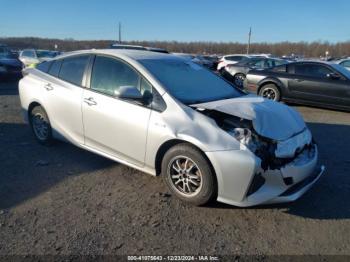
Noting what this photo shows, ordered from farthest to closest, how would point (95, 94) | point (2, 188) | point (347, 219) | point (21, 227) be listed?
point (95, 94) → point (2, 188) → point (347, 219) → point (21, 227)

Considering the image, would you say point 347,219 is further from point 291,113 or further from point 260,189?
point 291,113

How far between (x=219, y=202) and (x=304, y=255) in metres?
1.09

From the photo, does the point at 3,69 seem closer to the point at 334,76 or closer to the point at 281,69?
the point at 281,69

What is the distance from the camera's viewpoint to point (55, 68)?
210 inches

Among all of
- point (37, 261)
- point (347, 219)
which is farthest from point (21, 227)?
point (347, 219)

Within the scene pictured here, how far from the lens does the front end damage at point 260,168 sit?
3.32 metres

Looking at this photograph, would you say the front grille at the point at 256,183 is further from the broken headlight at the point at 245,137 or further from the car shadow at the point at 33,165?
the car shadow at the point at 33,165

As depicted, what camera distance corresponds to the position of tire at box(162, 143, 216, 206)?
3.52 meters

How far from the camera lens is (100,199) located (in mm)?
3906

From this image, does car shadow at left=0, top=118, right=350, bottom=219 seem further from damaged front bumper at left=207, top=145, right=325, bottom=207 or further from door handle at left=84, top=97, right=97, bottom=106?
door handle at left=84, top=97, right=97, bottom=106

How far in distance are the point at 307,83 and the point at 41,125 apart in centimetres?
779

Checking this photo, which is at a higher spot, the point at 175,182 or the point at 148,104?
the point at 148,104

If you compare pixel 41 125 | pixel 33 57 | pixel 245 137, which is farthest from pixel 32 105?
pixel 33 57

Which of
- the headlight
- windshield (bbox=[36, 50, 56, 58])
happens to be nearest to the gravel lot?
the headlight
